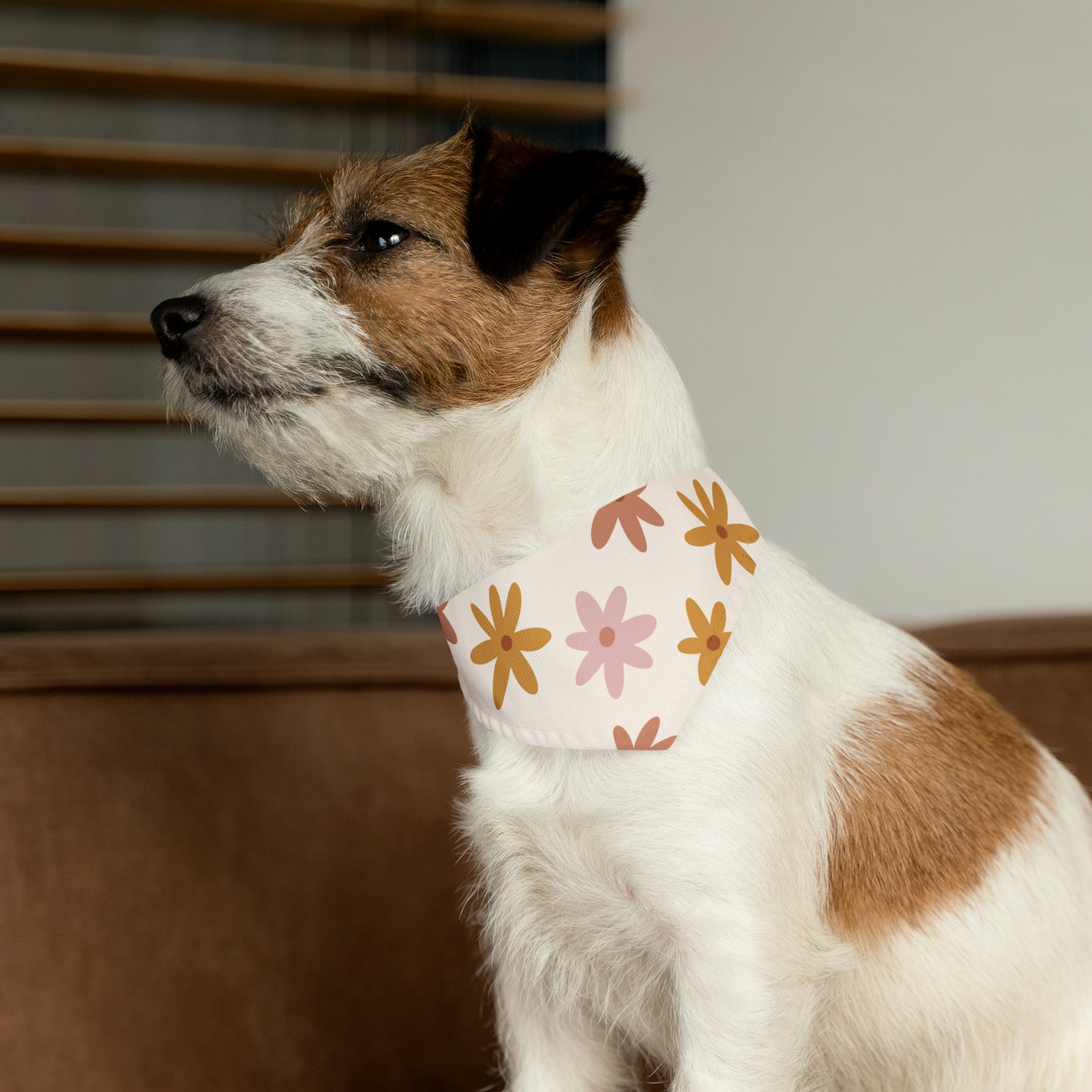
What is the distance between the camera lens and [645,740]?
0.92 metres

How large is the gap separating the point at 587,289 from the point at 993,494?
48.1 inches

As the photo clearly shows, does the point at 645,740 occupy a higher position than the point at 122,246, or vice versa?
the point at 122,246

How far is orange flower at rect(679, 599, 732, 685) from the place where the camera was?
37.1 inches

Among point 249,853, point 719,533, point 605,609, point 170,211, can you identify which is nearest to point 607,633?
point 605,609

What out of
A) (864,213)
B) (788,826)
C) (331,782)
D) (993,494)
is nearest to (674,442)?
(788,826)

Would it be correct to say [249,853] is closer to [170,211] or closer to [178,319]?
[178,319]

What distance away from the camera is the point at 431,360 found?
986 mm

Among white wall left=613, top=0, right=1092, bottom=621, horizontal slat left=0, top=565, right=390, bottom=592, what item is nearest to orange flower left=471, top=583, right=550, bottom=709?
white wall left=613, top=0, right=1092, bottom=621

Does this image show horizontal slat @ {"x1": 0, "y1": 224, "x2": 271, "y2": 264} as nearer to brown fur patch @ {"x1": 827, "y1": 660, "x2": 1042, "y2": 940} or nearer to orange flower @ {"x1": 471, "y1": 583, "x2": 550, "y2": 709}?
orange flower @ {"x1": 471, "y1": 583, "x2": 550, "y2": 709}

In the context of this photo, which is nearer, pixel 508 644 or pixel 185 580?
pixel 508 644

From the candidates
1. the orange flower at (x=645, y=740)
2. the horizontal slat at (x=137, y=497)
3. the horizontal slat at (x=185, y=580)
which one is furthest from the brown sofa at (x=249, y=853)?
the horizontal slat at (x=137, y=497)

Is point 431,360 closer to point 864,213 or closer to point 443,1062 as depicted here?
point 443,1062

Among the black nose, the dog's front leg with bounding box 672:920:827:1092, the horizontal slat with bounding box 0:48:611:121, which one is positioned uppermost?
the horizontal slat with bounding box 0:48:611:121

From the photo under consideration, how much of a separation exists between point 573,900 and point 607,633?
23 cm
